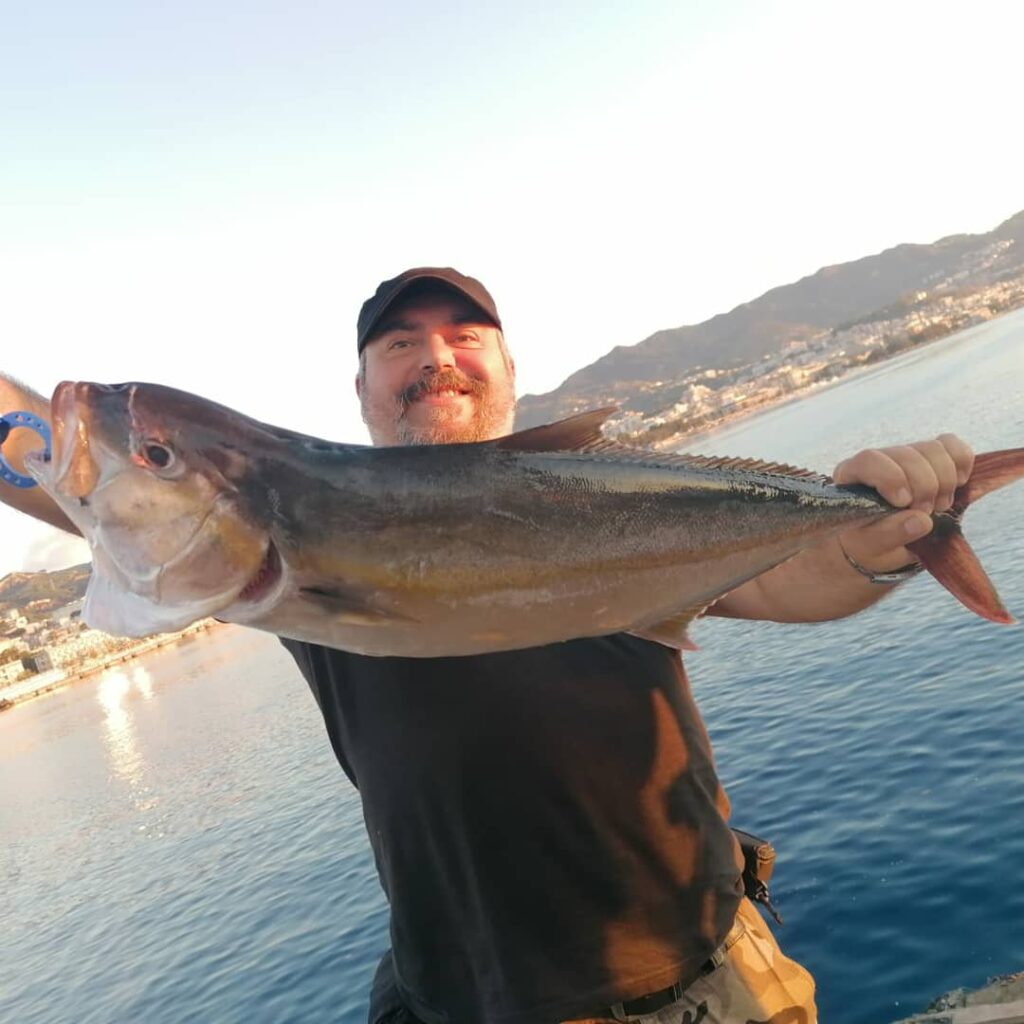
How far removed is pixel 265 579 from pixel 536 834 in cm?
161

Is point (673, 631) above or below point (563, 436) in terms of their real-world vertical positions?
below

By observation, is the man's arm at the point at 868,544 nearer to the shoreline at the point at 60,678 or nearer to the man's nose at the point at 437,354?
the man's nose at the point at 437,354

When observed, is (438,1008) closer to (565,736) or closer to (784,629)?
(565,736)

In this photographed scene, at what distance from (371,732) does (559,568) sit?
121cm

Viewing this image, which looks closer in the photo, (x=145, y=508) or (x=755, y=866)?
(x=145, y=508)

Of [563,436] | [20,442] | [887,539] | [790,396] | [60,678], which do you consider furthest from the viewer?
[790,396]

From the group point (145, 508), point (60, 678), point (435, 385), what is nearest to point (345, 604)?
point (145, 508)

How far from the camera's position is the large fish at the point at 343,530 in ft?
10.8

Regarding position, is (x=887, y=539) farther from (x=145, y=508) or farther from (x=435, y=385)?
(x=145, y=508)

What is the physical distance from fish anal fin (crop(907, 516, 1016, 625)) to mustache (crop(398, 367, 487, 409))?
2591 millimetres

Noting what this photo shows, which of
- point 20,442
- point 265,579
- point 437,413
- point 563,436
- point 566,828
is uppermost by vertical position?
point 20,442

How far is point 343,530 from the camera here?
132 inches

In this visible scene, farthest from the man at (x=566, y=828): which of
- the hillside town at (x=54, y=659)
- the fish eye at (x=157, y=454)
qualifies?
the hillside town at (x=54, y=659)

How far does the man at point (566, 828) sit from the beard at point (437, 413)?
1.43 metres
